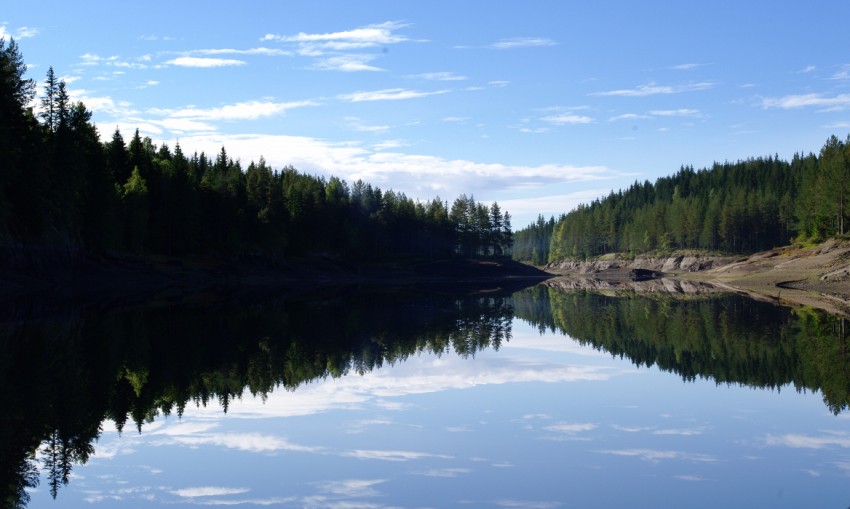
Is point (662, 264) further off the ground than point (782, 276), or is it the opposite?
point (662, 264)

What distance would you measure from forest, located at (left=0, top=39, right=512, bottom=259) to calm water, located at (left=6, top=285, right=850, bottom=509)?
109 feet

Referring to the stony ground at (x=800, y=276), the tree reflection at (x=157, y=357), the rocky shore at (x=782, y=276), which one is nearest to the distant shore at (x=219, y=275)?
the tree reflection at (x=157, y=357)

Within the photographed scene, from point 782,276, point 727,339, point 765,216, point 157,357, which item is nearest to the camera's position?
point 157,357

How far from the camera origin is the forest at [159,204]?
6556 centimetres

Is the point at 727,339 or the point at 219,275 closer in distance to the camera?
the point at 727,339

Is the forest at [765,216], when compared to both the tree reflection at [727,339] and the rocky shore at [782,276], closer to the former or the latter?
the rocky shore at [782,276]

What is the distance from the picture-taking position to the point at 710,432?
1670 cm

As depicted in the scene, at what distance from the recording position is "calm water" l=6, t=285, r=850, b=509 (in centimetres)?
1254

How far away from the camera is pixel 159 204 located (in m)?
96.0

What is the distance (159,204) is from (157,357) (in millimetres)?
73809

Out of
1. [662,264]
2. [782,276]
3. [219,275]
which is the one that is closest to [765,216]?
[662,264]

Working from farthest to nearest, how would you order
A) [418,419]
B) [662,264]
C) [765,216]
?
[662,264]
[765,216]
[418,419]

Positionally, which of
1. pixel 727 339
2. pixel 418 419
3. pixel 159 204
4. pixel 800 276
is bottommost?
pixel 418 419

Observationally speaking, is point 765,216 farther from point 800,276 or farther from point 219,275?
point 219,275
